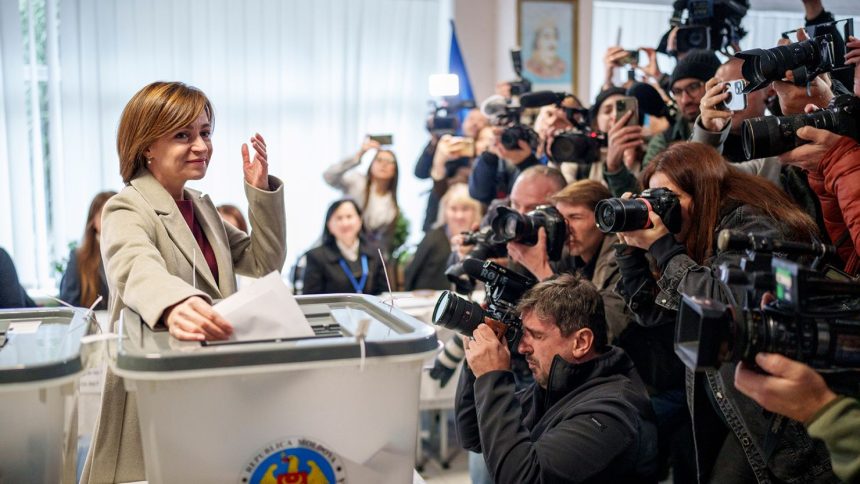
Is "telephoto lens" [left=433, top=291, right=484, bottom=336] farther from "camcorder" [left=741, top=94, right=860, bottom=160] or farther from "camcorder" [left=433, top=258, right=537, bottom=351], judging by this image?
"camcorder" [left=741, top=94, right=860, bottom=160]

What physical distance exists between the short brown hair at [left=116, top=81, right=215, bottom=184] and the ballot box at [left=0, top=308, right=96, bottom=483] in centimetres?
38

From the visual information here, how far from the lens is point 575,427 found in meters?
1.70

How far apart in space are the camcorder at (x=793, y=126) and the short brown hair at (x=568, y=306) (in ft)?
1.50

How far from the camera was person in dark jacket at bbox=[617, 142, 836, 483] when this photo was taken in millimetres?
1592

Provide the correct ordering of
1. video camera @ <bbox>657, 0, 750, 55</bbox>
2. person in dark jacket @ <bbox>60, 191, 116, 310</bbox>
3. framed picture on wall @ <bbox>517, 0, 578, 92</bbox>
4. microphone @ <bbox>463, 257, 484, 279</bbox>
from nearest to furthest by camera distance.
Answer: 1. microphone @ <bbox>463, 257, 484, 279</bbox>
2. video camera @ <bbox>657, 0, 750, 55</bbox>
3. person in dark jacket @ <bbox>60, 191, 116, 310</bbox>
4. framed picture on wall @ <bbox>517, 0, 578, 92</bbox>

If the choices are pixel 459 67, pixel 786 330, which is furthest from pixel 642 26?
pixel 786 330

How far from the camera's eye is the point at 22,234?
500cm

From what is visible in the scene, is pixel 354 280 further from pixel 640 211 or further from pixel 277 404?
pixel 277 404

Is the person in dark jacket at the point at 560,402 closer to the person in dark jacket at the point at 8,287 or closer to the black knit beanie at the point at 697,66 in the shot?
the black knit beanie at the point at 697,66

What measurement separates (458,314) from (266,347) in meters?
0.76

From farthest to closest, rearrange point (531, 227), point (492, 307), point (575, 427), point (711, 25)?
1. point (711, 25)
2. point (531, 227)
3. point (492, 307)
4. point (575, 427)

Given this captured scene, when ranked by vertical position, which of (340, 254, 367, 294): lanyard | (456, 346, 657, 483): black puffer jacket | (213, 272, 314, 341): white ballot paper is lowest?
(340, 254, 367, 294): lanyard

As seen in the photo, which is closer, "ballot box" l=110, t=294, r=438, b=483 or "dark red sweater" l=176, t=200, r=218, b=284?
"ballot box" l=110, t=294, r=438, b=483

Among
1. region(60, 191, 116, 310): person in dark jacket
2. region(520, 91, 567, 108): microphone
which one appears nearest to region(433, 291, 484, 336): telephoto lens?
region(520, 91, 567, 108): microphone
